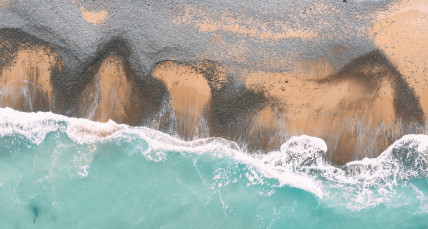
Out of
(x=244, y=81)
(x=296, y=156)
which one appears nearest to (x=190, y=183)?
(x=296, y=156)

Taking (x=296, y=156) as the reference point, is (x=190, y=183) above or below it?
below

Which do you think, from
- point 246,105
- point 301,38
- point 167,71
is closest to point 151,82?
point 167,71

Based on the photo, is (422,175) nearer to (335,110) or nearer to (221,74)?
(335,110)

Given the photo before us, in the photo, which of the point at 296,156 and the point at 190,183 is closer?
the point at 296,156

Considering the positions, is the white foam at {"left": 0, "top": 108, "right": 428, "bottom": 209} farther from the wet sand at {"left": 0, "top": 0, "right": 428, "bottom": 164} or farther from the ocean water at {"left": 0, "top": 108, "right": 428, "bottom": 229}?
the wet sand at {"left": 0, "top": 0, "right": 428, "bottom": 164}

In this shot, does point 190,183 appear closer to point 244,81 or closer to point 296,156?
point 296,156

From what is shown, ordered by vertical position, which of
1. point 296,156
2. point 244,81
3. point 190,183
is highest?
point 244,81

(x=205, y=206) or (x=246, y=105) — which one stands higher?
(x=246, y=105)

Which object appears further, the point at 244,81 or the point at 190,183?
the point at 190,183

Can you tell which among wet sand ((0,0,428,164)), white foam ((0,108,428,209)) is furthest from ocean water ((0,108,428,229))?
wet sand ((0,0,428,164))
